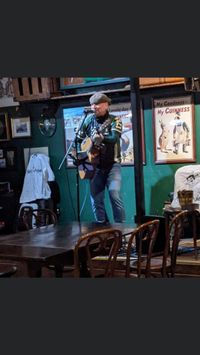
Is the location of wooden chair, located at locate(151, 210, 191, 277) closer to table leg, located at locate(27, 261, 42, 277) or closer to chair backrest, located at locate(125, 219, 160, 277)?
chair backrest, located at locate(125, 219, 160, 277)

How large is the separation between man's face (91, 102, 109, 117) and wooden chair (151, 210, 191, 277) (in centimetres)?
72

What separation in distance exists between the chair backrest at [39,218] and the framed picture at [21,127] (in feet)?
1.47

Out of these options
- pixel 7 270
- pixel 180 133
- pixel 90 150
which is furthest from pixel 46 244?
pixel 180 133

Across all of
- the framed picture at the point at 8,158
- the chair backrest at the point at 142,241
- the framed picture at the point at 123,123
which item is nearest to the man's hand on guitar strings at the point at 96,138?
the framed picture at the point at 123,123

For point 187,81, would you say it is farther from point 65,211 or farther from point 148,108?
point 65,211

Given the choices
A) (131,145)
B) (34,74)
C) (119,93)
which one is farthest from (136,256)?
(34,74)

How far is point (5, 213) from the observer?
307 cm

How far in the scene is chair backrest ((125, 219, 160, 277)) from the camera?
268cm

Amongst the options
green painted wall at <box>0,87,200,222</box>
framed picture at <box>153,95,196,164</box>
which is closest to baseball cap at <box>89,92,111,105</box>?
green painted wall at <box>0,87,200,222</box>

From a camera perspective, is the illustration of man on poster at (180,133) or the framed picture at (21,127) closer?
the framed picture at (21,127)

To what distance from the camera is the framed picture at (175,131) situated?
3.87 metres

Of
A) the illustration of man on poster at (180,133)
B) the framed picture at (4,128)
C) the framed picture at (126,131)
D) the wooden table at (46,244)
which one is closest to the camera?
the wooden table at (46,244)

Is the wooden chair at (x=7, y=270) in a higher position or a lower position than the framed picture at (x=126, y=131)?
lower

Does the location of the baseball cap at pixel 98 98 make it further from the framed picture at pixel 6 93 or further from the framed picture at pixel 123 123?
the framed picture at pixel 6 93
